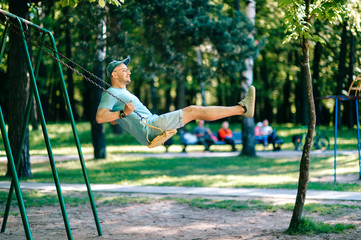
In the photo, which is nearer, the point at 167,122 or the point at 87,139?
the point at 167,122

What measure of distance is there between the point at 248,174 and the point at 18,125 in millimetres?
5818

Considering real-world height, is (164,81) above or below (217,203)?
above

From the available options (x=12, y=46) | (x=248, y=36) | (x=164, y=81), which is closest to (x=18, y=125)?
(x=12, y=46)

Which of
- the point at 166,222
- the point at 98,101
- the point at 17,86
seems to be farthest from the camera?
the point at 98,101

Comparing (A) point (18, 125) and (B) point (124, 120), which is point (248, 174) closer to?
(A) point (18, 125)

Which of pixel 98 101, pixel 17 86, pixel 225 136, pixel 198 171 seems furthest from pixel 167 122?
pixel 225 136

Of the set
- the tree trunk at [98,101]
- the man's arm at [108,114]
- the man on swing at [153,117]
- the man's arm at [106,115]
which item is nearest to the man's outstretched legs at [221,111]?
the man on swing at [153,117]

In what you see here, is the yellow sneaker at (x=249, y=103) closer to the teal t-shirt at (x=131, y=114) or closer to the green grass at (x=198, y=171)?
the teal t-shirt at (x=131, y=114)

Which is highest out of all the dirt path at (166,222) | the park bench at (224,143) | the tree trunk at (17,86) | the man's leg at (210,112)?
the tree trunk at (17,86)

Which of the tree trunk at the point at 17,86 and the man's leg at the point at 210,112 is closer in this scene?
the man's leg at the point at 210,112

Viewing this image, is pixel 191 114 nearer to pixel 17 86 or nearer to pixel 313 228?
pixel 313 228

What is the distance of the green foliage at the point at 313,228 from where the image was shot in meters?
5.91

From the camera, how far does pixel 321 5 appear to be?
580 cm

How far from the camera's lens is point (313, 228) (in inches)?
236
